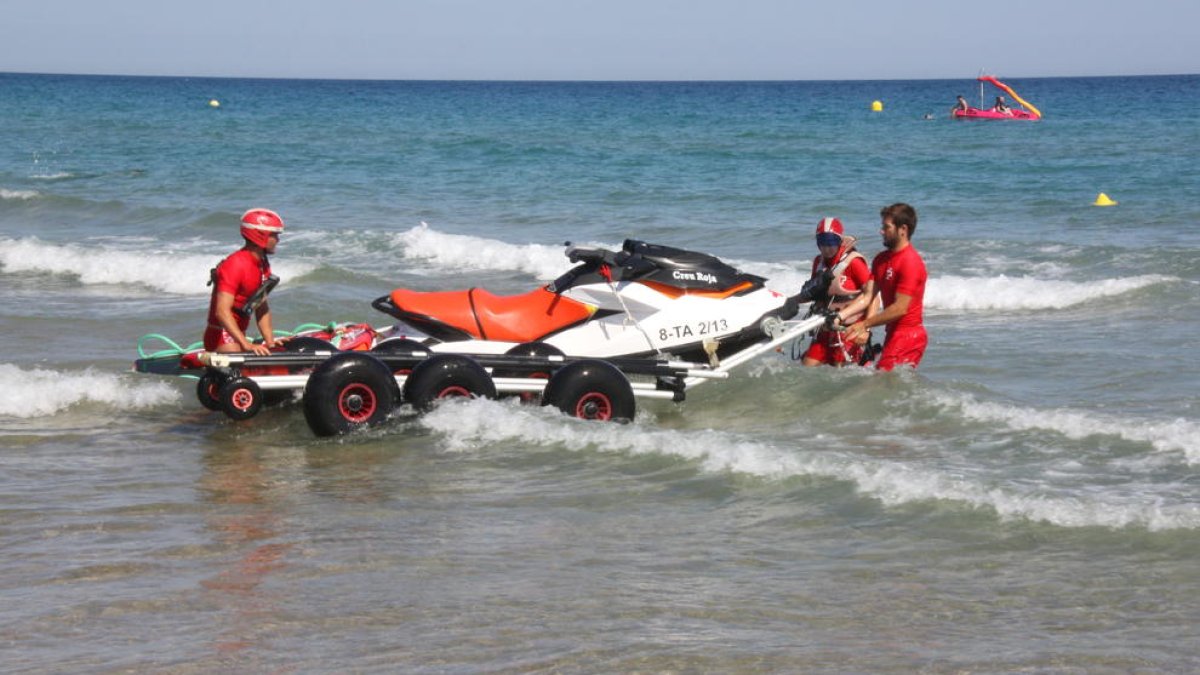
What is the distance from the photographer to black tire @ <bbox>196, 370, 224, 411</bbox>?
29.6 ft

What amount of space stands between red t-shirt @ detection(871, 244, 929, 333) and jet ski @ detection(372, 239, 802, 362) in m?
0.62

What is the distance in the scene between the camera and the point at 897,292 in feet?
31.1

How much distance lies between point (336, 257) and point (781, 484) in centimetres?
1264

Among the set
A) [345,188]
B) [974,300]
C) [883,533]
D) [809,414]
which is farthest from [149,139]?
[883,533]

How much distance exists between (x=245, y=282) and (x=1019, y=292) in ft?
31.1

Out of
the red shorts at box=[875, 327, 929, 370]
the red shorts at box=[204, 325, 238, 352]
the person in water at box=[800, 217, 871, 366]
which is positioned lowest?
the red shorts at box=[875, 327, 929, 370]

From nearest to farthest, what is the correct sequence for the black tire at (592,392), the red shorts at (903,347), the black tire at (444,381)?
the black tire at (444,381) < the black tire at (592,392) < the red shorts at (903,347)

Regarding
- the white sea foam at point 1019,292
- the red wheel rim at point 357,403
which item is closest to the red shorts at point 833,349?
the red wheel rim at point 357,403

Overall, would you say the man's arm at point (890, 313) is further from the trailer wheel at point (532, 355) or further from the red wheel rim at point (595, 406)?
the trailer wheel at point (532, 355)

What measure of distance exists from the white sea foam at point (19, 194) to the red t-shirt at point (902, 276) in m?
20.1

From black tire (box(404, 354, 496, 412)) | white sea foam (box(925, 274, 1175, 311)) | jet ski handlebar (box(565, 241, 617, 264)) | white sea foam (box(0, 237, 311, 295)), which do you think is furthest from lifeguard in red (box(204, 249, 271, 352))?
white sea foam (box(925, 274, 1175, 311))

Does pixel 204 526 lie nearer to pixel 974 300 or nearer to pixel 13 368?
pixel 13 368

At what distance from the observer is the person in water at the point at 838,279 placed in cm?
977

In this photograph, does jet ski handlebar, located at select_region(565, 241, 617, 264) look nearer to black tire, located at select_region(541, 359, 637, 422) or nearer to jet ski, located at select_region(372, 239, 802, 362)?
jet ski, located at select_region(372, 239, 802, 362)
